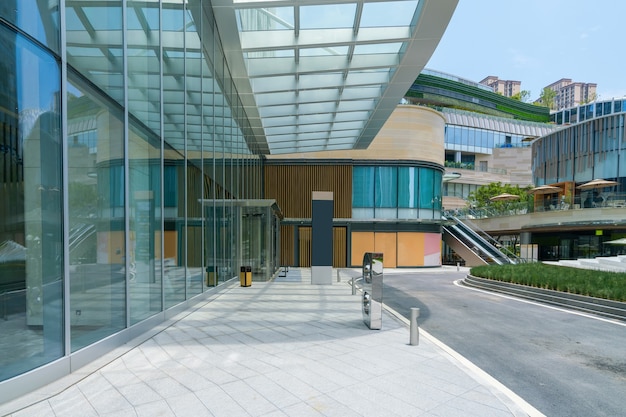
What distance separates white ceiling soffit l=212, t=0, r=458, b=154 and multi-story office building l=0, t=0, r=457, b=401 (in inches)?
2.2

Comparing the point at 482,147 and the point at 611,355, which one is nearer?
the point at 611,355

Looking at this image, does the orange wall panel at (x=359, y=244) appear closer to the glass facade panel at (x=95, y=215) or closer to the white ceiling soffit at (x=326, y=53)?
the white ceiling soffit at (x=326, y=53)

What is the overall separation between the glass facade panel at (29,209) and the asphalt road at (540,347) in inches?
253

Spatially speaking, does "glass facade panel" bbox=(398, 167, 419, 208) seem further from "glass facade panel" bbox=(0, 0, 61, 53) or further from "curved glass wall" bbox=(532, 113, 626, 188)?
"curved glass wall" bbox=(532, 113, 626, 188)

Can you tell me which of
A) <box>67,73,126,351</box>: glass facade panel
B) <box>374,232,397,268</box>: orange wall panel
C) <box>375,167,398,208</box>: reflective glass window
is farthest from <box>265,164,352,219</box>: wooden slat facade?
<box>67,73,126,351</box>: glass facade panel

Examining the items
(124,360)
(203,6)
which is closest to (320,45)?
(203,6)

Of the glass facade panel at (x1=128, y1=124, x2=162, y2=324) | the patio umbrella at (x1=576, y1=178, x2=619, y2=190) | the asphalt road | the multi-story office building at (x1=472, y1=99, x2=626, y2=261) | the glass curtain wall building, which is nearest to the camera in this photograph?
the glass curtain wall building

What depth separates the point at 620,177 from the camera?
35250 millimetres

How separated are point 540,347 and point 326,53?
9892 millimetres

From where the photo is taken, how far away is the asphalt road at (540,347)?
5.13 metres

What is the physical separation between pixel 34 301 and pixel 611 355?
9.65m

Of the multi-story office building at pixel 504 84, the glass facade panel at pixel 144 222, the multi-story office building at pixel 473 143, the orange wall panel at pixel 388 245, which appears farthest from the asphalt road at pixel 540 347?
the multi-story office building at pixel 504 84

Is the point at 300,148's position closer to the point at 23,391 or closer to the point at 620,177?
the point at 23,391

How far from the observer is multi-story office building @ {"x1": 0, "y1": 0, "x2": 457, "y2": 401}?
468cm
